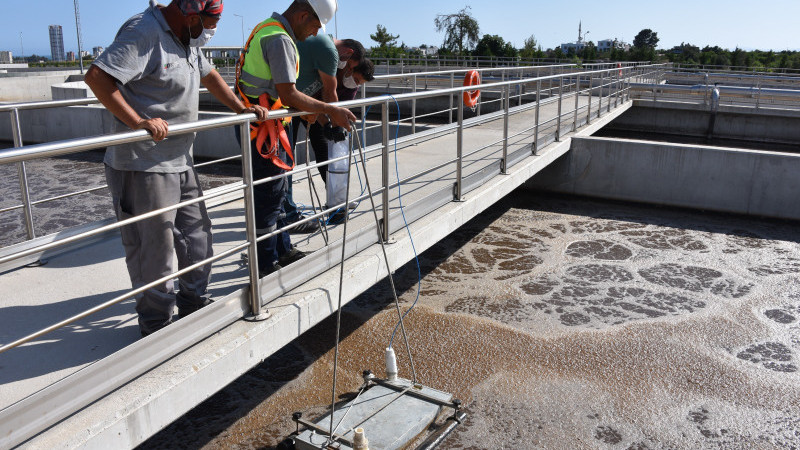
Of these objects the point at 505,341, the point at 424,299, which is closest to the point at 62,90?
the point at 424,299

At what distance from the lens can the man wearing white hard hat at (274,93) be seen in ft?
12.0

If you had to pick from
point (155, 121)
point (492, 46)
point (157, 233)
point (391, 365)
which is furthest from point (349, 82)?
point (492, 46)

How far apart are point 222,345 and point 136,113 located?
1.21 m

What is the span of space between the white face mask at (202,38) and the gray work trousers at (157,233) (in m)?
0.61

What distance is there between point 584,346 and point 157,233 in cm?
351

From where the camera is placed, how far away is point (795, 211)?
29.0 feet

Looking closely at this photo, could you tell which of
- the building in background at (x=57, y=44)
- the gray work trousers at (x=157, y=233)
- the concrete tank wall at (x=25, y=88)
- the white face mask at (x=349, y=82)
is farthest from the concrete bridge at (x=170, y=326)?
the building in background at (x=57, y=44)

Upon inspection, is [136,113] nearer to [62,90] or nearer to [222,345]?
[222,345]

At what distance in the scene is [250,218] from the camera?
3.29m

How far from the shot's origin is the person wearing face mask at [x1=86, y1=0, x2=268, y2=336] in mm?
2701

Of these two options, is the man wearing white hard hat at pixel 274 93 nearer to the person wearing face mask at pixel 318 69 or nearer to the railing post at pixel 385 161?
the person wearing face mask at pixel 318 69

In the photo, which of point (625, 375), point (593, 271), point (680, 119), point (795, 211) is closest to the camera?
point (625, 375)

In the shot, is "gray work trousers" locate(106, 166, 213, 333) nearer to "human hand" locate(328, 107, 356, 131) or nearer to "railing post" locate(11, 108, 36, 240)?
"human hand" locate(328, 107, 356, 131)

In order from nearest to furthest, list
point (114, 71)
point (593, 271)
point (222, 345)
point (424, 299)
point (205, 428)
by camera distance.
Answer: point (114, 71) → point (222, 345) → point (205, 428) → point (424, 299) → point (593, 271)
